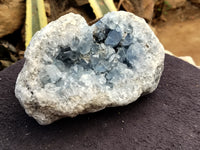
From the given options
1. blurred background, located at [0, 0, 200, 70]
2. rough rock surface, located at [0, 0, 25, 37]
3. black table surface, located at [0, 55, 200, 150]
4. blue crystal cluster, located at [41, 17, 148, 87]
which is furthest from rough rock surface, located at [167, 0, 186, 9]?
blue crystal cluster, located at [41, 17, 148, 87]

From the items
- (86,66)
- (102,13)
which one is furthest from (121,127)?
(102,13)

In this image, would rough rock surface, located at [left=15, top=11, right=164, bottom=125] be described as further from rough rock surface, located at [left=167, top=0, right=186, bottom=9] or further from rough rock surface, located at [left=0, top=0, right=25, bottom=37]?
rough rock surface, located at [left=167, top=0, right=186, bottom=9]

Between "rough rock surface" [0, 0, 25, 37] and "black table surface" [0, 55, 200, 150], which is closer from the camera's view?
"black table surface" [0, 55, 200, 150]

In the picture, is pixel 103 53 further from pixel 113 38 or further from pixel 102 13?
pixel 102 13

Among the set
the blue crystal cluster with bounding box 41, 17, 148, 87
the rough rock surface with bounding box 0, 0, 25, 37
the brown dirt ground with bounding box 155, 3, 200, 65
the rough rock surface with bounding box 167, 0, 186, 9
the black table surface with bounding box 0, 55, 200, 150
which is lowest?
the brown dirt ground with bounding box 155, 3, 200, 65

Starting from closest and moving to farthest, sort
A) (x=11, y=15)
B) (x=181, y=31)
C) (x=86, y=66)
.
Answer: (x=86, y=66) < (x=11, y=15) < (x=181, y=31)

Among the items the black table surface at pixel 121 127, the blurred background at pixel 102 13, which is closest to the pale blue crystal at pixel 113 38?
the black table surface at pixel 121 127

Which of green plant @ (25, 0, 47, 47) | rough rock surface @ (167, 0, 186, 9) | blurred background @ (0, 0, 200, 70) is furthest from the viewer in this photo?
rough rock surface @ (167, 0, 186, 9)
